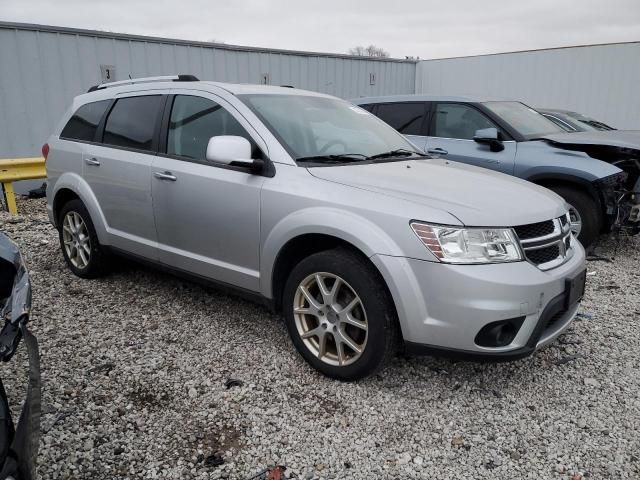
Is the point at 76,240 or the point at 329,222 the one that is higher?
the point at 329,222

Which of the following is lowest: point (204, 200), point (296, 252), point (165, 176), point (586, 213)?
point (586, 213)

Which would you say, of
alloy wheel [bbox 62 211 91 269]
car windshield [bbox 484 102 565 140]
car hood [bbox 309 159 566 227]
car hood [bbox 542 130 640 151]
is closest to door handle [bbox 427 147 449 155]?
car windshield [bbox 484 102 565 140]

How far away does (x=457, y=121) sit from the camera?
6172 millimetres

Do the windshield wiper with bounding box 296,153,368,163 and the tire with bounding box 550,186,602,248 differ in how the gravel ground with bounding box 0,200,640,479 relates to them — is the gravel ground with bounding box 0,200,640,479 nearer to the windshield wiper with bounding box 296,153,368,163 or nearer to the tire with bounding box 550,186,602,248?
the windshield wiper with bounding box 296,153,368,163

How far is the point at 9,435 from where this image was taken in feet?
5.12

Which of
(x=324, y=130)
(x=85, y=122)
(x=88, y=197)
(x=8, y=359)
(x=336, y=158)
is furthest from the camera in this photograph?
(x=85, y=122)

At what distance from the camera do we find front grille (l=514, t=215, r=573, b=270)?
8.60 ft

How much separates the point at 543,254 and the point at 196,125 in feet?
7.99

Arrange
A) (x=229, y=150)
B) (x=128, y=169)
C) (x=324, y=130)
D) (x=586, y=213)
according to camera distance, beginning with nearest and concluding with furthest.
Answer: (x=229, y=150) → (x=324, y=130) → (x=128, y=169) → (x=586, y=213)

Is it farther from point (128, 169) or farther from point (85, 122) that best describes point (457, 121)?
point (85, 122)

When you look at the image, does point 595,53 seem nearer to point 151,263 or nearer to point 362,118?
point 362,118

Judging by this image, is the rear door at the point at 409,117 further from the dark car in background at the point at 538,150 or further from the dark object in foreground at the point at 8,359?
the dark object in foreground at the point at 8,359

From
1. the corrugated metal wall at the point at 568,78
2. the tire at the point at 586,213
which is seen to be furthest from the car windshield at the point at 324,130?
the corrugated metal wall at the point at 568,78

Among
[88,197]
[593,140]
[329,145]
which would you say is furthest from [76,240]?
[593,140]
